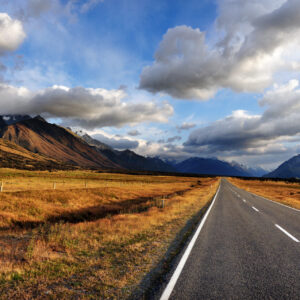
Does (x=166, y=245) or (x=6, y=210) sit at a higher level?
(x=166, y=245)

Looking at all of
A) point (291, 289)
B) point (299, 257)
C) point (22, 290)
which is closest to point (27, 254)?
point (22, 290)

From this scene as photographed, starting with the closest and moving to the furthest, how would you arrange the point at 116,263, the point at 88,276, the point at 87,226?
the point at 88,276 → the point at 116,263 → the point at 87,226

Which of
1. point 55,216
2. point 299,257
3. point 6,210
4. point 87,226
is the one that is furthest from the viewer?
point 55,216

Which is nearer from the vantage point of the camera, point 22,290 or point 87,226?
point 22,290

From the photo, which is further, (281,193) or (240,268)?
(281,193)

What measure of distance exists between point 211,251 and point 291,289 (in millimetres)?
2559

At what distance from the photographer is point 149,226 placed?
10.2 meters

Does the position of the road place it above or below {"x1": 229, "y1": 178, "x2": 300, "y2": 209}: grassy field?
above

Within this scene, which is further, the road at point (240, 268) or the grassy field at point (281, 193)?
the grassy field at point (281, 193)

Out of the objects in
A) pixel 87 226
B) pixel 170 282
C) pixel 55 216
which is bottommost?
pixel 55 216

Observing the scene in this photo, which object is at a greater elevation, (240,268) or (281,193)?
(240,268)

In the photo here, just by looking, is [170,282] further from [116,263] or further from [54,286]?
[54,286]

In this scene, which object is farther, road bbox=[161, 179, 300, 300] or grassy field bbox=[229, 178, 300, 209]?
grassy field bbox=[229, 178, 300, 209]

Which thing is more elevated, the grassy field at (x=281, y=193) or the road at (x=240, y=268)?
the road at (x=240, y=268)
